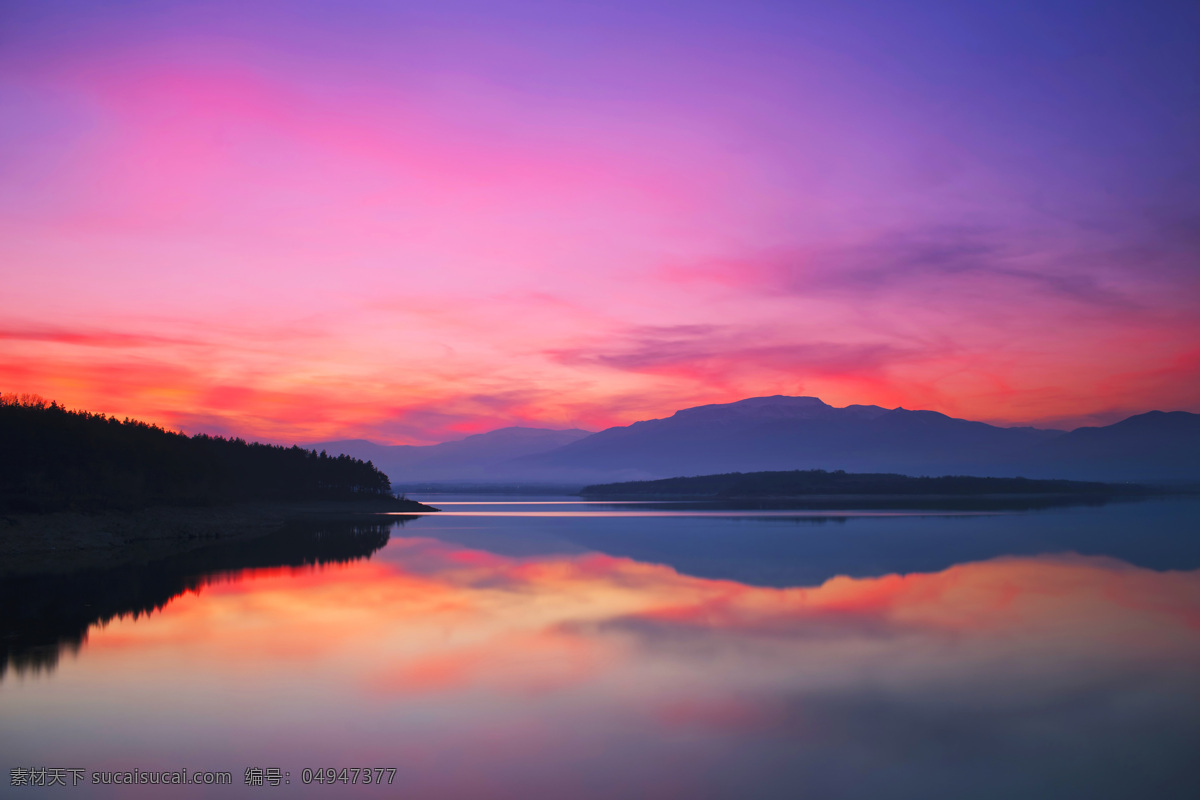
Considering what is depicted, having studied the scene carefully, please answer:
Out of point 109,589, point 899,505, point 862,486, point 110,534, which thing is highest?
point 110,534

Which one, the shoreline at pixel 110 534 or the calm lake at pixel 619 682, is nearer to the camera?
the calm lake at pixel 619 682

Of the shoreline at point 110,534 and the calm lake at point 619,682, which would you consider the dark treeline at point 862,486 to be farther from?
the calm lake at point 619,682

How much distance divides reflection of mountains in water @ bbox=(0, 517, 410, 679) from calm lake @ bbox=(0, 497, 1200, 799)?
0.57 ft

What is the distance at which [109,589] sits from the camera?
24266 mm

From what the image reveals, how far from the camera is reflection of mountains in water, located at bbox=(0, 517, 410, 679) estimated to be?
1592cm

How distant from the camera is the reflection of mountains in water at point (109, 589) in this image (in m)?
15.9

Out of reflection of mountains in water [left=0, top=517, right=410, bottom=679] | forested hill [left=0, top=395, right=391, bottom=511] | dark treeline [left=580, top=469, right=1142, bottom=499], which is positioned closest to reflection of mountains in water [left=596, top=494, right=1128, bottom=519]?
dark treeline [left=580, top=469, right=1142, bottom=499]

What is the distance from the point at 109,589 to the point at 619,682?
1962 cm

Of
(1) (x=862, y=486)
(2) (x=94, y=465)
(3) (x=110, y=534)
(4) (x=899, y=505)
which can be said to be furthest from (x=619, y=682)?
(1) (x=862, y=486)

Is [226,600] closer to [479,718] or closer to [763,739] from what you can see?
[479,718]

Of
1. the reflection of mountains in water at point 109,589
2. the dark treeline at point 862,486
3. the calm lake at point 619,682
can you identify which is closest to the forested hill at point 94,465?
the reflection of mountains in water at point 109,589

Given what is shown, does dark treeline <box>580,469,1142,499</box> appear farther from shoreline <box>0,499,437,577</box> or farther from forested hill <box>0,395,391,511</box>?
shoreline <box>0,499,437,577</box>

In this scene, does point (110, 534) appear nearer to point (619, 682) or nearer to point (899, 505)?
point (619, 682)

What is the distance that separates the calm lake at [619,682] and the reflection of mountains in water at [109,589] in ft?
0.57
